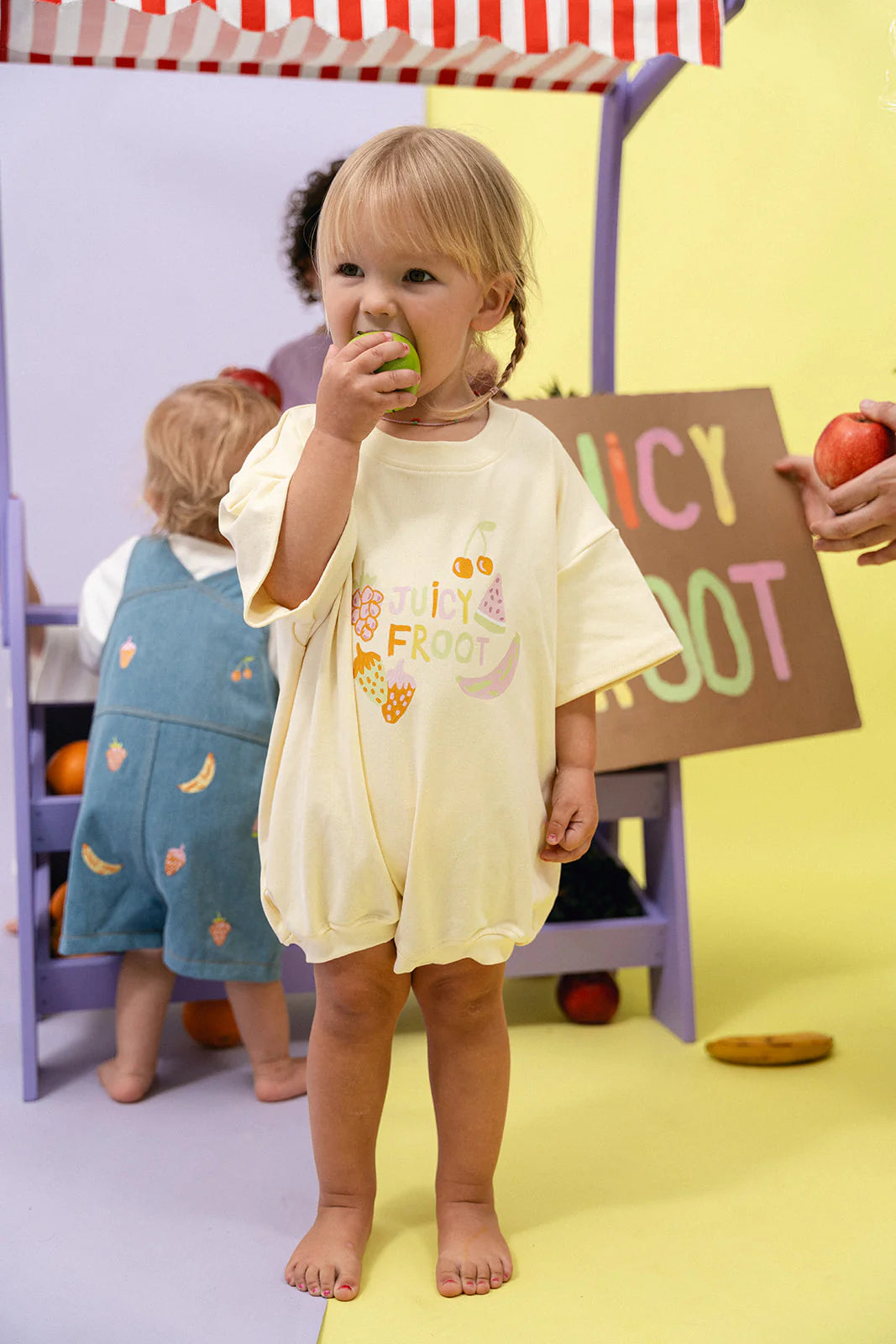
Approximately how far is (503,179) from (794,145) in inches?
80.1

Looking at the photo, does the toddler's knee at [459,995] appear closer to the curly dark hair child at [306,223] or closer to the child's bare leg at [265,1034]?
the child's bare leg at [265,1034]

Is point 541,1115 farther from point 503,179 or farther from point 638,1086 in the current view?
point 503,179

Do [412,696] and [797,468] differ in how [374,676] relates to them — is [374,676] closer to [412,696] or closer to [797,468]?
[412,696]

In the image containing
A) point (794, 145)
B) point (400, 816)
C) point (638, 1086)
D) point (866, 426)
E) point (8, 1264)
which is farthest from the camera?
point (794, 145)

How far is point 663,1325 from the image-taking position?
105 cm

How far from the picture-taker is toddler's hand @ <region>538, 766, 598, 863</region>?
108cm

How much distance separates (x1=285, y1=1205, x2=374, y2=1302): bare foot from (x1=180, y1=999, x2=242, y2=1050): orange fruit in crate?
1.74 ft

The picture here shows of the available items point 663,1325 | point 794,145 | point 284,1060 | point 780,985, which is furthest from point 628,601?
point 794,145

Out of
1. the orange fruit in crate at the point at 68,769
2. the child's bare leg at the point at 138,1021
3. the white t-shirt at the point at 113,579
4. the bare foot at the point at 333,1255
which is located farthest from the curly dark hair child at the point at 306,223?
the bare foot at the point at 333,1255

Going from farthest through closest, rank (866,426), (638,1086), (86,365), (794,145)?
(86,365), (794,145), (638,1086), (866,426)

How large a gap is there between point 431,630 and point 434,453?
144mm

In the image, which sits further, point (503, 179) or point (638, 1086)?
point (638, 1086)

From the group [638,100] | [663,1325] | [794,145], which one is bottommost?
[663,1325]

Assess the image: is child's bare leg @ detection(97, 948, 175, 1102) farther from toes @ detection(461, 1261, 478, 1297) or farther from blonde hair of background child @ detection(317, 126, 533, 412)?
blonde hair of background child @ detection(317, 126, 533, 412)
